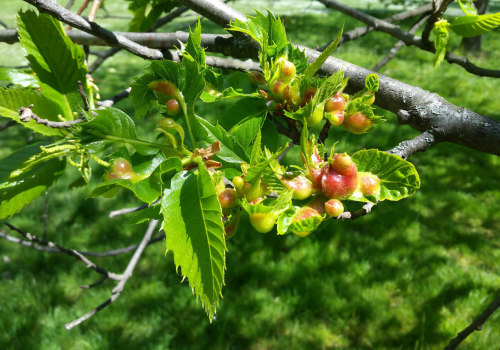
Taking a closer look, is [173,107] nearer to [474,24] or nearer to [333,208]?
[333,208]

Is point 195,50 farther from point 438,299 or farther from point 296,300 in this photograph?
point 438,299

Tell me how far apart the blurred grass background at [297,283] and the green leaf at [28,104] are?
1914mm

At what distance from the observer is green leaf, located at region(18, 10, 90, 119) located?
128cm

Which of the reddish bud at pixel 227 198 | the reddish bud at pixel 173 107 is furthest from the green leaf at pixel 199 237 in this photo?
the reddish bud at pixel 173 107

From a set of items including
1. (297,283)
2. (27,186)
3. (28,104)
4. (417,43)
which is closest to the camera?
(28,104)

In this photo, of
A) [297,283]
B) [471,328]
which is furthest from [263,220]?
[297,283]

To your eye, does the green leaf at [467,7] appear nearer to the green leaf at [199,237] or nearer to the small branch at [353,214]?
the small branch at [353,214]

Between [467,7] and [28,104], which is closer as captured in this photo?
[28,104]

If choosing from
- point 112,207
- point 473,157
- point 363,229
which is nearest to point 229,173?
point 363,229

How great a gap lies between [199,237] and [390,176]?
439mm

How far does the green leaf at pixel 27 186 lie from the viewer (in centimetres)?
127

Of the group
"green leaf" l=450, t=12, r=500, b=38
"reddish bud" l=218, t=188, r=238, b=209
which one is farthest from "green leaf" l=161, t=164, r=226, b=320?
"green leaf" l=450, t=12, r=500, b=38

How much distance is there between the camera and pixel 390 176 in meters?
0.89

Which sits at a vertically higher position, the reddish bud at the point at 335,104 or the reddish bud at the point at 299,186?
the reddish bud at the point at 335,104
